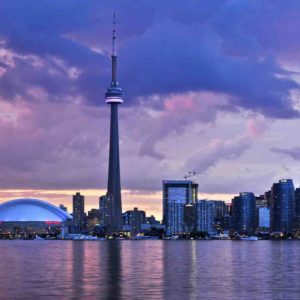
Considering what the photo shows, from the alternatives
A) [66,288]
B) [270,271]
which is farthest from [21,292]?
[270,271]

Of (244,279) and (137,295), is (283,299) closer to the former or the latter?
(137,295)

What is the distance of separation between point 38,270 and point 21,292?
1322 inches

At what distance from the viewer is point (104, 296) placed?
65375 mm

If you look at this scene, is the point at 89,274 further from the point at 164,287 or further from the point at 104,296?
the point at 104,296

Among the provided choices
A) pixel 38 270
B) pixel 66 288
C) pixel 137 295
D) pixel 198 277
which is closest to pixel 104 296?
pixel 137 295

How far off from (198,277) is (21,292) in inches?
1018

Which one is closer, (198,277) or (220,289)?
(220,289)

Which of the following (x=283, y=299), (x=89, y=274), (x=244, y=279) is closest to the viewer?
(x=283, y=299)

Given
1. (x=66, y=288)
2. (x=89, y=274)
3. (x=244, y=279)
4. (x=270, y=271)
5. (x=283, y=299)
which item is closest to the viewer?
(x=283, y=299)

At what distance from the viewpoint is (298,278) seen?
86500mm

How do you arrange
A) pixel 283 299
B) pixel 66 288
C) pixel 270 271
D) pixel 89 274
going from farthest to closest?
pixel 270 271
pixel 89 274
pixel 66 288
pixel 283 299

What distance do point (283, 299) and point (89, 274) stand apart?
33346 mm

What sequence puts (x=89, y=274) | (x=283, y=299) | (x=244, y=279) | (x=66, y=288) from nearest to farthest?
(x=283, y=299) → (x=66, y=288) → (x=244, y=279) → (x=89, y=274)

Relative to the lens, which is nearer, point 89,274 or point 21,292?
point 21,292
